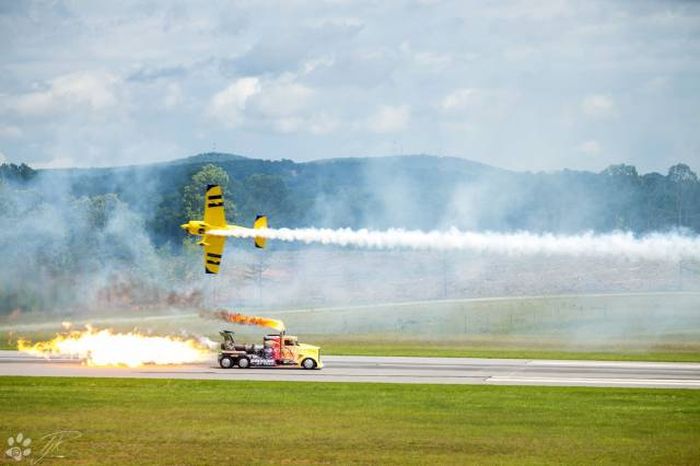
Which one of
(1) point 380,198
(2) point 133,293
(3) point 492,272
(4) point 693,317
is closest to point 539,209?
(1) point 380,198

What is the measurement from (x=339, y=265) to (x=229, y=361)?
9045 cm

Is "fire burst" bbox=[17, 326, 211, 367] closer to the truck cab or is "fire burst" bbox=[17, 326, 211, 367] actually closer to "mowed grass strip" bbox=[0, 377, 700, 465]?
the truck cab

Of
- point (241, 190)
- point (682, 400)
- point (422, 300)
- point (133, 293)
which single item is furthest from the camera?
point (241, 190)

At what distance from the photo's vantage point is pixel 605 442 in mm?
37688

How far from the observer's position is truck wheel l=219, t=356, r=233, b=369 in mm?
57562

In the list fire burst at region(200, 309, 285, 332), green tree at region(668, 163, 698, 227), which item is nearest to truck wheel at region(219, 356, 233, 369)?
fire burst at region(200, 309, 285, 332)

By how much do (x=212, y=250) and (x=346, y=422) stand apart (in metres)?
29.8

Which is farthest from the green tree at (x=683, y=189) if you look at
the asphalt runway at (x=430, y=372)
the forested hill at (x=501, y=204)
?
the asphalt runway at (x=430, y=372)

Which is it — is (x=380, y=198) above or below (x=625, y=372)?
above

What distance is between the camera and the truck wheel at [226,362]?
57.6m

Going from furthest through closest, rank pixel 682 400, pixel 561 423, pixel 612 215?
pixel 612 215 → pixel 682 400 → pixel 561 423

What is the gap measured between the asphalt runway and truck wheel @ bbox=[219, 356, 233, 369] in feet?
1.06

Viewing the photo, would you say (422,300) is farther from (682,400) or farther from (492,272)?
(682,400)

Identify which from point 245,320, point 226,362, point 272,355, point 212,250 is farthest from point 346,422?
point 212,250
